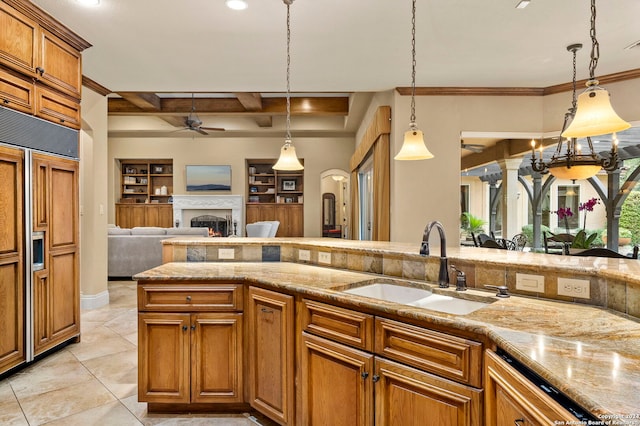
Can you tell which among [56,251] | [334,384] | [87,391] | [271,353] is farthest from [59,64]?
[334,384]

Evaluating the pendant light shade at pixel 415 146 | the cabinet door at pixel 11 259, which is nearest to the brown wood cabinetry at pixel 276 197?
the cabinet door at pixel 11 259

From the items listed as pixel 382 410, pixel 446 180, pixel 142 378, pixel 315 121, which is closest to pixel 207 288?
pixel 142 378

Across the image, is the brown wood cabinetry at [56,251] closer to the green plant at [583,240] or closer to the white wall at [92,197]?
the white wall at [92,197]

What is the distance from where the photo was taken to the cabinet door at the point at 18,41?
2535 millimetres

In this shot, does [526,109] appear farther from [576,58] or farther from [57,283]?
[57,283]

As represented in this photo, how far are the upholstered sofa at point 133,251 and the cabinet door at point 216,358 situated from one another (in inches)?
169

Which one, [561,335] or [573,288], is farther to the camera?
[573,288]

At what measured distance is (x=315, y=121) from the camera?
866cm

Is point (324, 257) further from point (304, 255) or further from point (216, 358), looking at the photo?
point (216, 358)

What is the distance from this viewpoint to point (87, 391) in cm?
257

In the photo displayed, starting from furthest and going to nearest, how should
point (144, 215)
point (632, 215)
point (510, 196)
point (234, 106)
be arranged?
Result: point (144, 215) → point (510, 196) → point (234, 106) → point (632, 215)

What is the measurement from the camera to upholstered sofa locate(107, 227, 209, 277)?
6.13m

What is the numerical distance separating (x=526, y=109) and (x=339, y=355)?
430 cm

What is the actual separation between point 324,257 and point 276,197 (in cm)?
714
